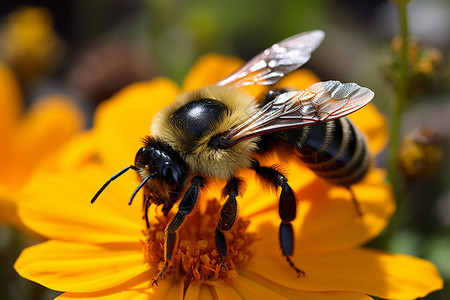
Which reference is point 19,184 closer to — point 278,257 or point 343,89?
point 278,257

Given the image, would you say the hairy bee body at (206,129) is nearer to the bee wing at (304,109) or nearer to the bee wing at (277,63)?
the bee wing at (304,109)

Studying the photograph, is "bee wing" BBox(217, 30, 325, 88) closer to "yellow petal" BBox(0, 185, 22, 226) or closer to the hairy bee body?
the hairy bee body

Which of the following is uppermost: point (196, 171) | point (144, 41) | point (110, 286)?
point (196, 171)

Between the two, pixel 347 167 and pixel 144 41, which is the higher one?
pixel 347 167

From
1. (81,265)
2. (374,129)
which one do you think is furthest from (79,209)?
(374,129)

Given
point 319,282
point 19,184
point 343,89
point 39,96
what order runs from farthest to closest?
1. point 39,96
2. point 19,184
3. point 319,282
4. point 343,89

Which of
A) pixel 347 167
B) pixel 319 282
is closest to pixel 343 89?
pixel 347 167
